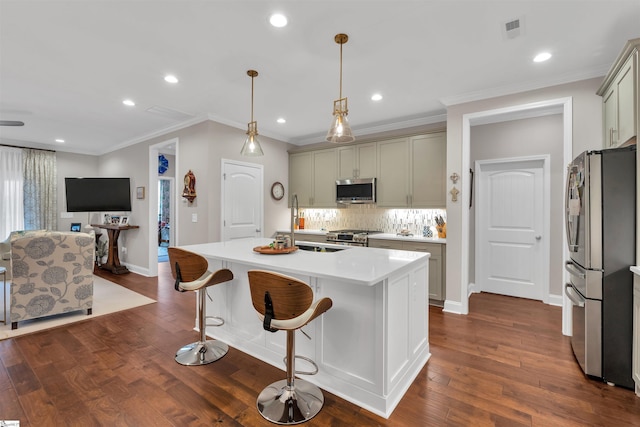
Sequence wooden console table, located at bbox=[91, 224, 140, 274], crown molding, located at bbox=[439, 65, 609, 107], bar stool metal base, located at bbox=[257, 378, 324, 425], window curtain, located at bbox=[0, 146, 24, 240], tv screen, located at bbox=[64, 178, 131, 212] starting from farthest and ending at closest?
1. tv screen, located at bbox=[64, 178, 131, 212]
2. window curtain, located at bbox=[0, 146, 24, 240]
3. wooden console table, located at bbox=[91, 224, 140, 274]
4. crown molding, located at bbox=[439, 65, 609, 107]
5. bar stool metal base, located at bbox=[257, 378, 324, 425]

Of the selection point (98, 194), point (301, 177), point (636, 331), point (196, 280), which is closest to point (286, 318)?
point (196, 280)

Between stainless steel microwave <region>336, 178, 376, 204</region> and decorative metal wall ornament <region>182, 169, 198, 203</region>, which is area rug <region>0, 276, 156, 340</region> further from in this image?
stainless steel microwave <region>336, 178, 376, 204</region>

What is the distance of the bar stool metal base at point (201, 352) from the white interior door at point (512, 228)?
388 cm

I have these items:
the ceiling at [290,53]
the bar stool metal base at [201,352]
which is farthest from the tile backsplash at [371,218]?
the bar stool metal base at [201,352]

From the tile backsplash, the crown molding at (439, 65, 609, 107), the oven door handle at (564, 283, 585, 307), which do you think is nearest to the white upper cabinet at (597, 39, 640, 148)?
the crown molding at (439, 65, 609, 107)

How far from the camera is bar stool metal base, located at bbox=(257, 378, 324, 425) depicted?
185 centimetres

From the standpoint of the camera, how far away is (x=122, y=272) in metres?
5.79

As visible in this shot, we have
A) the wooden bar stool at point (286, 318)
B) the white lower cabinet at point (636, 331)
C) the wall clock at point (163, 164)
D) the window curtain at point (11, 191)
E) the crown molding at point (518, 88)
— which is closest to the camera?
the wooden bar stool at point (286, 318)

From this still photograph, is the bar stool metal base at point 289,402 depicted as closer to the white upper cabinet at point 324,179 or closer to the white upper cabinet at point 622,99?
the white upper cabinet at point 622,99

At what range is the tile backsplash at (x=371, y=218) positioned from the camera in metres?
4.74

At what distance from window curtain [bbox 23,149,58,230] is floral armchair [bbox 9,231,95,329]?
398 cm

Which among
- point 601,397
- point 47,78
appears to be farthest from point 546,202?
point 47,78

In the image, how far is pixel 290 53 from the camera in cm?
269

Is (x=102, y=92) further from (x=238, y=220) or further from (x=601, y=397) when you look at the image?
(x=601, y=397)
